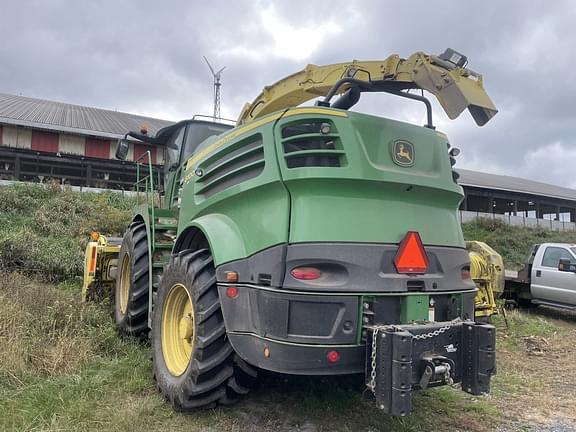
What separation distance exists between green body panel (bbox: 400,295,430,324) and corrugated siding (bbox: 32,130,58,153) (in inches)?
717

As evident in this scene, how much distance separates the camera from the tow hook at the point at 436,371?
2.93m

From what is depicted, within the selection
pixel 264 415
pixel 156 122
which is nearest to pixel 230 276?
pixel 264 415

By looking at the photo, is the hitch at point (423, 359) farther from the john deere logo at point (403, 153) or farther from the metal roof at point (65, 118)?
the metal roof at point (65, 118)

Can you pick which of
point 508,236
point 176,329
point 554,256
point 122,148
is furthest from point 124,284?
point 508,236

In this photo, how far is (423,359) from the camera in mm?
2982

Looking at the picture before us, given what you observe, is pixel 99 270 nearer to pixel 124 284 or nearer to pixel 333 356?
pixel 124 284

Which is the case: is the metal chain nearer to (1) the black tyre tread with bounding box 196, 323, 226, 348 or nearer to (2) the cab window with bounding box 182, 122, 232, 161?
(1) the black tyre tread with bounding box 196, 323, 226, 348

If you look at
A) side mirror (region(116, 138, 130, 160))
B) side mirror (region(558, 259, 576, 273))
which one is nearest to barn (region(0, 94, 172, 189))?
side mirror (region(116, 138, 130, 160))

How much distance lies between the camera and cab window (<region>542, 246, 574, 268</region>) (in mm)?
10562

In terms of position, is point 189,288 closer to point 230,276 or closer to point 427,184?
point 230,276

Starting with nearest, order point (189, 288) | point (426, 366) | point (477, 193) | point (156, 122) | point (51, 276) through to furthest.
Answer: point (426, 366)
point (189, 288)
point (51, 276)
point (156, 122)
point (477, 193)

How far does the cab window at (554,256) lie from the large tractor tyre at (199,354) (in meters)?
9.38

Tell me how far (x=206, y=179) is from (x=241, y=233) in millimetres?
1002

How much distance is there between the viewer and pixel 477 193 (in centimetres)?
2808
